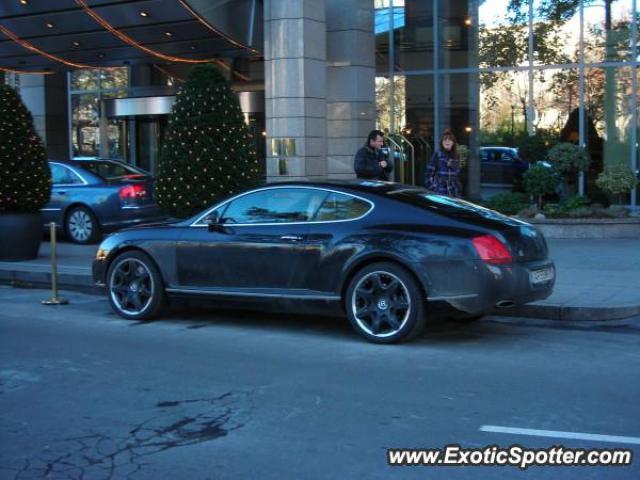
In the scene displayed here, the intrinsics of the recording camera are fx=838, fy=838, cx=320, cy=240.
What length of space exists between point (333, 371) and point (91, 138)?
19420 mm

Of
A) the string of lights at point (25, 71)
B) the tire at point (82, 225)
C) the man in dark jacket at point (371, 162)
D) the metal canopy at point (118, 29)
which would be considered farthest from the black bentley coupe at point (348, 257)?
the string of lights at point (25, 71)

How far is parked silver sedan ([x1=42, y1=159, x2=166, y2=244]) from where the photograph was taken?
1493 cm

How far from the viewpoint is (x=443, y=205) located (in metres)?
8.02

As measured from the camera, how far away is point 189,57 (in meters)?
20.5

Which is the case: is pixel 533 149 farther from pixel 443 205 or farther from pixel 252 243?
pixel 252 243

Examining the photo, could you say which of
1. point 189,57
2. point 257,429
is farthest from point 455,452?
point 189,57

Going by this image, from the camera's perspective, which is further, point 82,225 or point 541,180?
point 541,180

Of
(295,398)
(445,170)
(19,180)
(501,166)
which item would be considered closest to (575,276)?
(445,170)

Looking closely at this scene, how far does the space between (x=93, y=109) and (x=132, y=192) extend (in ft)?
34.6

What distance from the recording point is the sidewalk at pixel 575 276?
885cm

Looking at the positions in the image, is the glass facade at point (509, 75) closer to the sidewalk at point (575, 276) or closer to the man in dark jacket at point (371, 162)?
the sidewalk at point (575, 276)

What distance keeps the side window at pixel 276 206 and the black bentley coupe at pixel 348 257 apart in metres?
0.01

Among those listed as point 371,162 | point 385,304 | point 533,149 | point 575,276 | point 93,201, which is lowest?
point 575,276

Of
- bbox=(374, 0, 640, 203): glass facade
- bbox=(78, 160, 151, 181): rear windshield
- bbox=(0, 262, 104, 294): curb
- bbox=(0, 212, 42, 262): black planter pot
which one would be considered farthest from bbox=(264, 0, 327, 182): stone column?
bbox=(0, 262, 104, 294): curb
